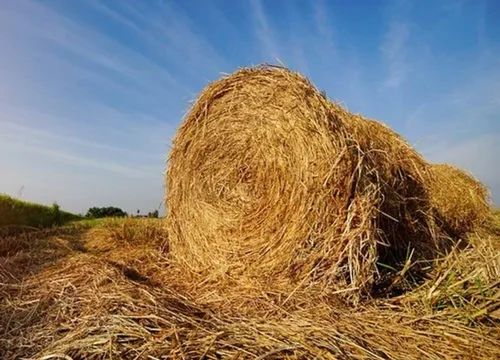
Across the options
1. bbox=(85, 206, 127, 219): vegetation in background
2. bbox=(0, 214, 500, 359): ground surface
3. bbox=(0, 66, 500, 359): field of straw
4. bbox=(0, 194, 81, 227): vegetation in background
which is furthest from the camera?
bbox=(85, 206, 127, 219): vegetation in background

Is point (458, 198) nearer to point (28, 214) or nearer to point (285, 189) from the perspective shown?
point (285, 189)

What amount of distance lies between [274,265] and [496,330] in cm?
153

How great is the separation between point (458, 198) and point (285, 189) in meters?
4.33

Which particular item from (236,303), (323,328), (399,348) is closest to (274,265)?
(236,303)

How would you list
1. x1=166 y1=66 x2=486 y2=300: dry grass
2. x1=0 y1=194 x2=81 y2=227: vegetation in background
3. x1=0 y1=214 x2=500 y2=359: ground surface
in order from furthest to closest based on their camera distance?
x1=0 y1=194 x2=81 y2=227: vegetation in background
x1=166 y1=66 x2=486 y2=300: dry grass
x1=0 y1=214 x2=500 y2=359: ground surface

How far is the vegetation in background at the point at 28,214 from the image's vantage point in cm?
976

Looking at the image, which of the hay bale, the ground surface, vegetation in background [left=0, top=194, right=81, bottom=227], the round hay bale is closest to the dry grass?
the round hay bale

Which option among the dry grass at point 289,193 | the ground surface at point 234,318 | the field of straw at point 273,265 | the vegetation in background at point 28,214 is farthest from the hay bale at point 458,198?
the vegetation in background at point 28,214

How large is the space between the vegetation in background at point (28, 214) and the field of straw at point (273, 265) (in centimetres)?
470

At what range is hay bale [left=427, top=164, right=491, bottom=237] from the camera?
650 centimetres

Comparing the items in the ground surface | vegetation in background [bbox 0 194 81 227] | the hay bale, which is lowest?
the ground surface

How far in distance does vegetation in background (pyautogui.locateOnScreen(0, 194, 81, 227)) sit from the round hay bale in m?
6.21

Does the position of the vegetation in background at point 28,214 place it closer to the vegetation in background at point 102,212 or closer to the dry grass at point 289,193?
the vegetation in background at point 102,212

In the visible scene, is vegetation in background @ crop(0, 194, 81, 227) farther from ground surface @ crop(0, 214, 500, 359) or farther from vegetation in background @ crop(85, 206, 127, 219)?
ground surface @ crop(0, 214, 500, 359)
